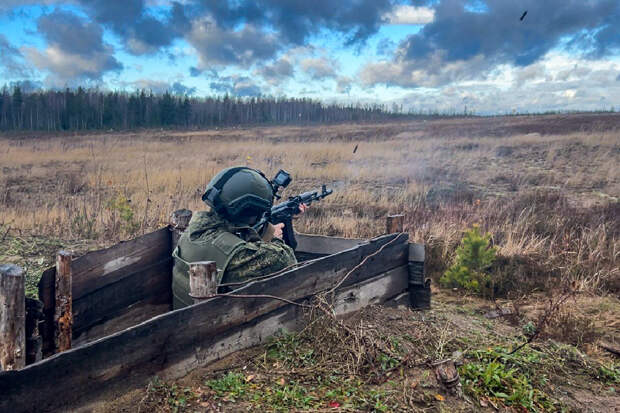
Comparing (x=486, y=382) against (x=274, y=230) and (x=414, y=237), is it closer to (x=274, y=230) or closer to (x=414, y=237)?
(x=274, y=230)

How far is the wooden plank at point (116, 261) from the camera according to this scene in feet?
11.5

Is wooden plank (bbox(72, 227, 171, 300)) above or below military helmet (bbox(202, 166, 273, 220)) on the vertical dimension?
below

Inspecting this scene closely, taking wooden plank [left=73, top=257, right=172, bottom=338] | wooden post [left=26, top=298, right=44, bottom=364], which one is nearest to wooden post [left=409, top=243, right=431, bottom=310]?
wooden plank [left=73, top=257, right=172, bottom=338]

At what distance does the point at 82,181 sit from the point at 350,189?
8.24 m

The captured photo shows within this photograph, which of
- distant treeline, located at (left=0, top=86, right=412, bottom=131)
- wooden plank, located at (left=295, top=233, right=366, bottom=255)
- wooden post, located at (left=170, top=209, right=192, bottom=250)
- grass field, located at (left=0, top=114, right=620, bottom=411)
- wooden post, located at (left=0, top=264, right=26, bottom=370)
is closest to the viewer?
wooden post, located at (left=0, top=264, right=26, bottom=370)

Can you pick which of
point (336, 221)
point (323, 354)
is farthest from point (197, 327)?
point (336, 221)

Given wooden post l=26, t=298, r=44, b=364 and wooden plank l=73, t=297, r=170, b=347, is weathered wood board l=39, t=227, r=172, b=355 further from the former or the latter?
wooden post l=26, t=298, r=44, b=364

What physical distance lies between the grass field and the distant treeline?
4289cm

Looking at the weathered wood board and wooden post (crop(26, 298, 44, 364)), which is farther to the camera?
the weathered wood board

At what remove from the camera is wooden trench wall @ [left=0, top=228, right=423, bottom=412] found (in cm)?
223

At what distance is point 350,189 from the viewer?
41.7 feet

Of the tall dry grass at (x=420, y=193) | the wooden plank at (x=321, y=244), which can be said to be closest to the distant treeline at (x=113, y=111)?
the tall dry grass at (x=420, y=193)

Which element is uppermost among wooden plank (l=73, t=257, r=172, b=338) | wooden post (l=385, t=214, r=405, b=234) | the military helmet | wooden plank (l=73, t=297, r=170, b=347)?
the military helmet

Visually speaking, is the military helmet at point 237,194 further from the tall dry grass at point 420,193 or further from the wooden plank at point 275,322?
the tall dry grass at point 420,193
